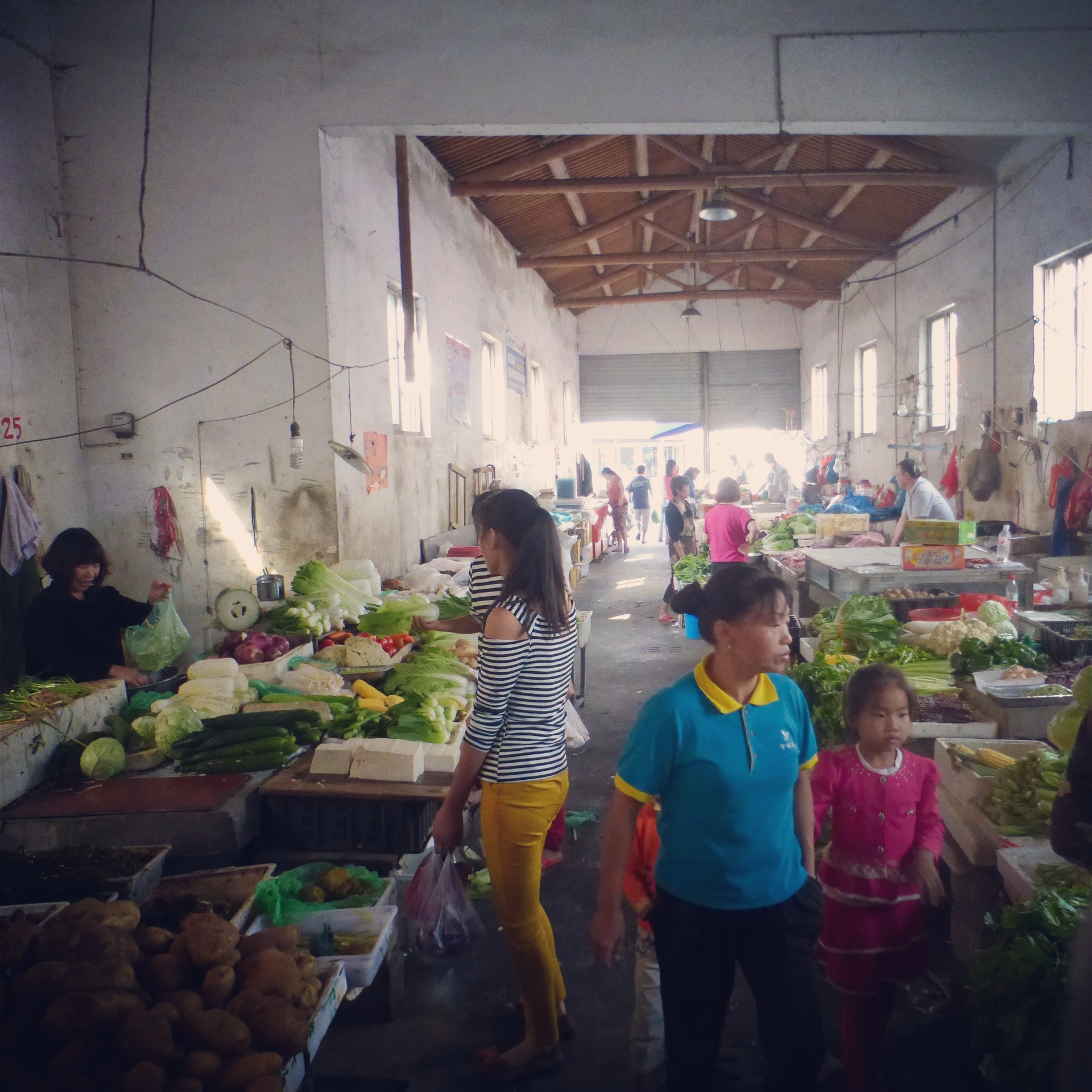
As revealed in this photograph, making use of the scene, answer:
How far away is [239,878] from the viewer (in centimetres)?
327

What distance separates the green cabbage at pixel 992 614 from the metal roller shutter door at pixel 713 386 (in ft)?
57.3

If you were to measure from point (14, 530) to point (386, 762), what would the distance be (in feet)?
12.2

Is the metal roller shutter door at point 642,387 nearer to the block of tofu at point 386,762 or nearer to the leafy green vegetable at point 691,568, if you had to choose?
the leafy green vegetable at point 691,568

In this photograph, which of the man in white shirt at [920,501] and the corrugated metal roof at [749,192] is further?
the corrugated metal roof at [749,192]

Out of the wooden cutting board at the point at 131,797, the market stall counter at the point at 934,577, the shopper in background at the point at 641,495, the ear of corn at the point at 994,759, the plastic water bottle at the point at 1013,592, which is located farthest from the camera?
the shopper in background at the point at 641,495

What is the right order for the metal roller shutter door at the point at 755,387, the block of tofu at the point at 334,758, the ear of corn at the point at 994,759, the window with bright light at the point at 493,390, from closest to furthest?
1. the ear of corn at the point at 994,759
2. the block of tofu at the point at 334,758
3. the window with bright light at the point at 493,390
4. the metal roller shutter door at the point at 755,387

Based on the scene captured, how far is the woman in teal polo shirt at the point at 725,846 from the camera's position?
2121 mm

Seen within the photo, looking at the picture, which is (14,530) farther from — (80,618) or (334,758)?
(334,758)

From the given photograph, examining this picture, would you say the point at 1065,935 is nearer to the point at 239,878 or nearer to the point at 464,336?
the point at 239,878

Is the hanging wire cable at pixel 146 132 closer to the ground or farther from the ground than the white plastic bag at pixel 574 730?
farther from the ground

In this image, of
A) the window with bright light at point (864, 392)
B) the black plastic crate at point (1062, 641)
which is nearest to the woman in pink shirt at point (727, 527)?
the black plastic crate at point (1062, 641)

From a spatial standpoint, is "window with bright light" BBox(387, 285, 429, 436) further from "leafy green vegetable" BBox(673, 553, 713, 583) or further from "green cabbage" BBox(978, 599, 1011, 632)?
"green cabbage" BBox(978, 599, 1011, 632)

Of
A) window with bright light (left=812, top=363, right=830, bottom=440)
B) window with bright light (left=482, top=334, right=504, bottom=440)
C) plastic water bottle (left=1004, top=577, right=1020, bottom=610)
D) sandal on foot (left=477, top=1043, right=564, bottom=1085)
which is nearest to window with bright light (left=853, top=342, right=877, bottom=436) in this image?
window with bright light (left=812, top=363, right=830, bottom=440)

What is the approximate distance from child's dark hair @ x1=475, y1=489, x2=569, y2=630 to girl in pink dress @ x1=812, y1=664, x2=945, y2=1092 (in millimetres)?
1007
